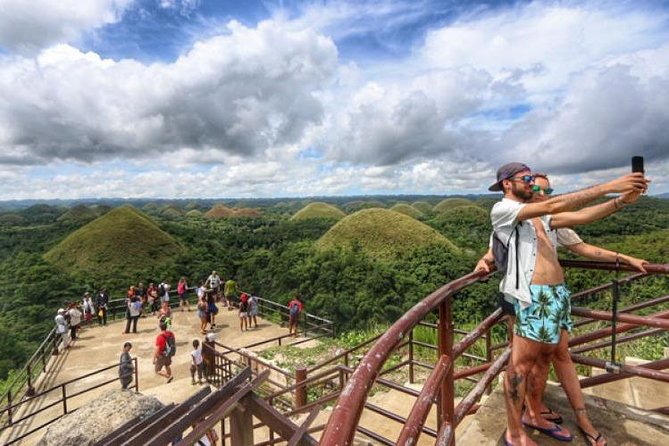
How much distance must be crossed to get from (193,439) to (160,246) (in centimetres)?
4761

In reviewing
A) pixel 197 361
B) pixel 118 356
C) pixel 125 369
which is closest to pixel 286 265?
pixel 118 356

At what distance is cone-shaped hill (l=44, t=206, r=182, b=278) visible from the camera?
1526 inches

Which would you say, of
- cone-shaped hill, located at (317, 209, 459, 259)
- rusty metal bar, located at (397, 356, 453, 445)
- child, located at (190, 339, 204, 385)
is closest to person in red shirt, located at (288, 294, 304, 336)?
child, located at (190, 339, 204, 385)

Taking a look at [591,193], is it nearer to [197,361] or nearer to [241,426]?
[241,426]

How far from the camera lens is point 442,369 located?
1.53 m

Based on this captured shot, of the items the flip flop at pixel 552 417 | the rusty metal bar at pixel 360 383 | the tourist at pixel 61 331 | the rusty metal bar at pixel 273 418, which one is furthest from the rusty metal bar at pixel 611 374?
the tourist at pixel 61 331

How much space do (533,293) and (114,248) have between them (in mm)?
46452

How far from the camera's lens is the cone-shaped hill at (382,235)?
3650 centimetres

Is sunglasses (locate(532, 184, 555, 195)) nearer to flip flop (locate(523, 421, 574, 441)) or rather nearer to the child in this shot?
flip flop (locate(523, 421, 574, 441))

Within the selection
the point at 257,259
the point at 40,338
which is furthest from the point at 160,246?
the point at 40,338

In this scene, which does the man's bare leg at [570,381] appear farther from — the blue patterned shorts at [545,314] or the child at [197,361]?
the child at [197,361]

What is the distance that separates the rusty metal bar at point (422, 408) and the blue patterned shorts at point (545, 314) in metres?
0.62

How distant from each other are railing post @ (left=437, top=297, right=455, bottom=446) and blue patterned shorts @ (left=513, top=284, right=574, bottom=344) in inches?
21.1

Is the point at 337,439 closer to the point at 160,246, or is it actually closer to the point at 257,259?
the point at 257,259
